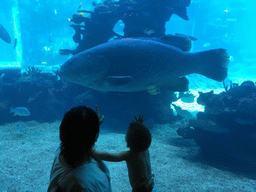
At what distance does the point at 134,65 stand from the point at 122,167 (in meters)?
2.26

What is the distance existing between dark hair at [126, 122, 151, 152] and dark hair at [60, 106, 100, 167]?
22.2 inches

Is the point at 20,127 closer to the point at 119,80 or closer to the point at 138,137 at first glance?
the point at 119,80

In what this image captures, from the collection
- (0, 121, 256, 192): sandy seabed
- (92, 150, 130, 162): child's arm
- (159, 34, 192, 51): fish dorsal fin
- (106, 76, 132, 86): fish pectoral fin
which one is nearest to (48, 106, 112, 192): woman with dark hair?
(92, 150, 130, 162): child's arm

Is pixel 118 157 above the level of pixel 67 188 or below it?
below

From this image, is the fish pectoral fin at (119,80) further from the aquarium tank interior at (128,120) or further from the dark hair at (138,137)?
the dark hair at (138,137)

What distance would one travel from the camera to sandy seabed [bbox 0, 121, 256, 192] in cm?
275

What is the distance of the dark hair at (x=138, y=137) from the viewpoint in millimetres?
1494

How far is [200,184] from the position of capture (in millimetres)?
2824

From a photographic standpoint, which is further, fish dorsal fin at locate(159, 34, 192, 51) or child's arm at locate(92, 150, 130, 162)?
fish dorsal fin at locate(159, 34, 192, 51)

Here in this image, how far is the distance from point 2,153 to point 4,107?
372 cm

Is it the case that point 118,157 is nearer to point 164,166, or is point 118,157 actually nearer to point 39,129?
point 164,166

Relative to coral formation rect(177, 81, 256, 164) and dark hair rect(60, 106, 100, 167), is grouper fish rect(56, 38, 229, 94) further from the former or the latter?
dark hair rect(60, 106, 100, 167)

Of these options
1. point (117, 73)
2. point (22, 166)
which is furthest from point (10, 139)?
point (117, 73)

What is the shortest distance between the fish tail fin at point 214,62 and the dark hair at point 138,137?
3.43 meters
